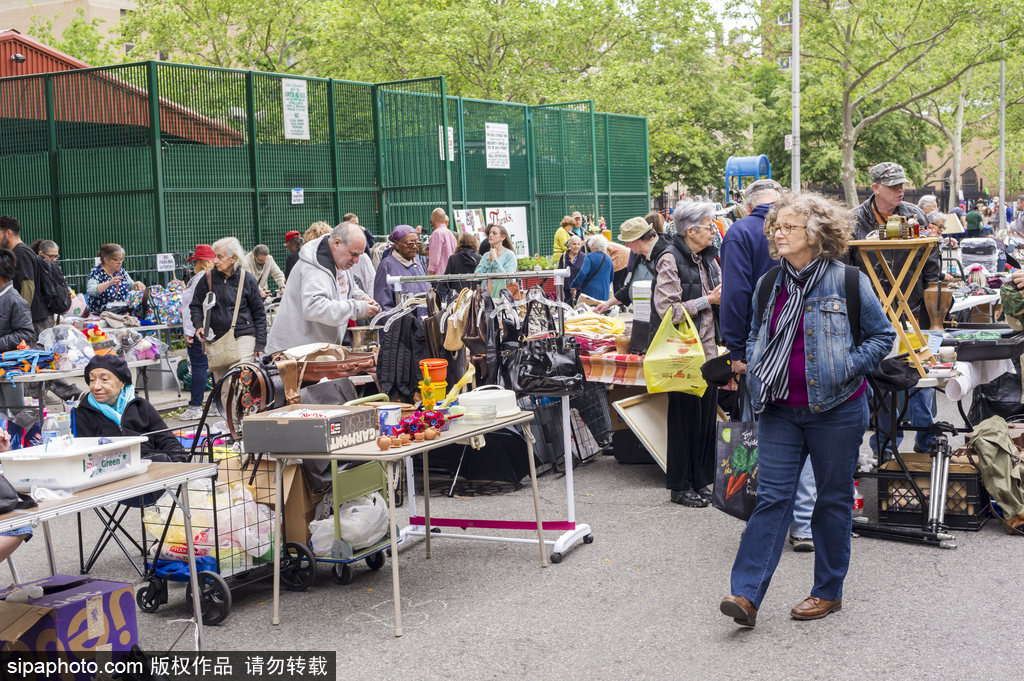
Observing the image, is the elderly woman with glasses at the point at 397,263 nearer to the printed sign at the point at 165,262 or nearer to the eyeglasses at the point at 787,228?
the printed sign at the point at 165,262

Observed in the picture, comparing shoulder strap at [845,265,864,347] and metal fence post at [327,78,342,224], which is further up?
metal fence post at [327,78,342,224]

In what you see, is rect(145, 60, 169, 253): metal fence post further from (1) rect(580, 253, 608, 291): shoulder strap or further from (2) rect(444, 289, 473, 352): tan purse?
(2) rect(444, 289, 473, 352): tan purse

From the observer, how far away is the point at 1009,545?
5.92 m

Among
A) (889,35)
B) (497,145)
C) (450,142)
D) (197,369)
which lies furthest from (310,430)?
(889,35)

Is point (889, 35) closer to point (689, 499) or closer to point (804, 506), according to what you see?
point (689, 499)

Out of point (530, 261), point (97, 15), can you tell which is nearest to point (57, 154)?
point (530, 261)

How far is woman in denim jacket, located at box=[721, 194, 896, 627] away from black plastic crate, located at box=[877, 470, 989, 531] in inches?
65.2

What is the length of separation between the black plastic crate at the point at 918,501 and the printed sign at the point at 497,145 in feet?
46.8

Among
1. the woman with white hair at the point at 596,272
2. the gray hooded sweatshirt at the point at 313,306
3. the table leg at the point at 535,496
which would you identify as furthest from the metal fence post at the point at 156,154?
the table leg at the point at 535,496

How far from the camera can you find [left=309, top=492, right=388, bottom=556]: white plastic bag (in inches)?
225

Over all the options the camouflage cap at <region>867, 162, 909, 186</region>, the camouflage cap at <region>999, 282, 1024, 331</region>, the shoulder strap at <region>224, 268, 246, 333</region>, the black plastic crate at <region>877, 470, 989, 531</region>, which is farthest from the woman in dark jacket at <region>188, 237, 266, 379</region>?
the camouflage cap at <region>999, 282, 1024, 331</region>

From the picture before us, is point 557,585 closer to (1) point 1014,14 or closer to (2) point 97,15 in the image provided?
(1) point 1014,14

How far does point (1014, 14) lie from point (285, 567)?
30.2 meters

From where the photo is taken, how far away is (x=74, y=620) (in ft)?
13.6
